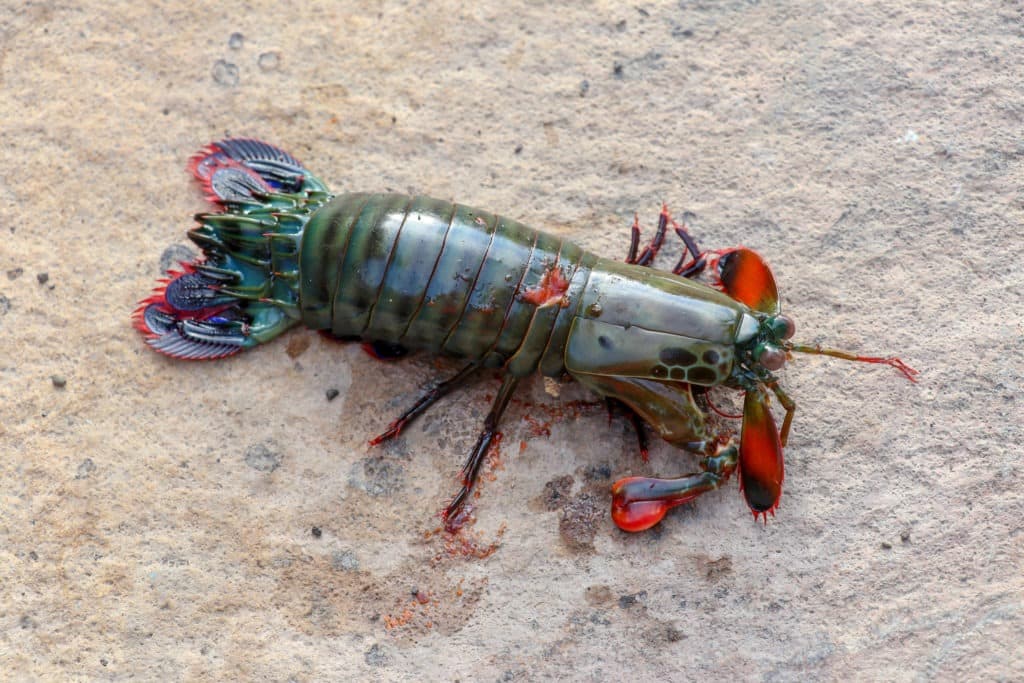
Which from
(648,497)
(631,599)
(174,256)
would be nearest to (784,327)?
(648,497)

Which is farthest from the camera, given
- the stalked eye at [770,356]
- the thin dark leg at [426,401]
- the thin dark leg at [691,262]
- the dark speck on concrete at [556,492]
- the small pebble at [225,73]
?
the small pebble at [225,73]

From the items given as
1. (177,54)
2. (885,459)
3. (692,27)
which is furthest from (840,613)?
(177,54)

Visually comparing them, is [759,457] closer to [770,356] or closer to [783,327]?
[770,356]

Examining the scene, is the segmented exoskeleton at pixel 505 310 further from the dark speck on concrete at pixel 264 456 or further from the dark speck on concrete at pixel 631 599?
the dark speck on concrete at pixel 264 456

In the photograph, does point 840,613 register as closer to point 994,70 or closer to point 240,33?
point 994,70

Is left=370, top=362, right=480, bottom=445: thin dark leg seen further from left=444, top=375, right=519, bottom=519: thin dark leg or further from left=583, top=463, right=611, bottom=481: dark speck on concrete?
left=583, top=463, right=611, bottom=481: dark speck on concrete

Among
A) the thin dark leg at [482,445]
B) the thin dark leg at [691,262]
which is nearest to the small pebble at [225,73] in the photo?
the thin dark leg at [482,445]
